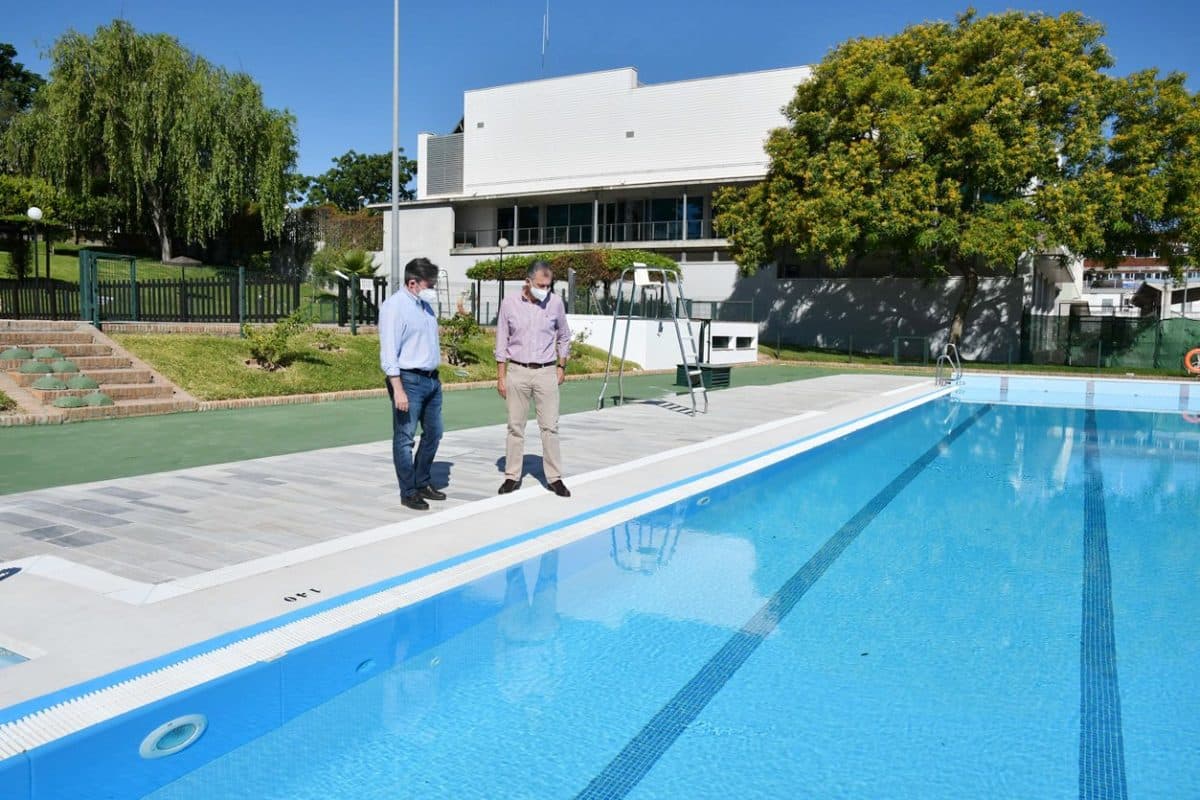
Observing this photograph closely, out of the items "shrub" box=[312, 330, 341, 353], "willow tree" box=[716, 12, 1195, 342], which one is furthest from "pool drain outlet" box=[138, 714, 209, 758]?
"willow tree" box=[716, 12, 1195, 342]

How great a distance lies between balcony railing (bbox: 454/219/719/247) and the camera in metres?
41.2

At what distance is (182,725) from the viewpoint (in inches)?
120

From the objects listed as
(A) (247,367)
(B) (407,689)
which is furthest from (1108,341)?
(B) (407,689)

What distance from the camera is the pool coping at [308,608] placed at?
9.37ft

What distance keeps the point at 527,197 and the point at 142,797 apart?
4213 cm

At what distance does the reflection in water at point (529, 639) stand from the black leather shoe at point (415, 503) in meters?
1.18

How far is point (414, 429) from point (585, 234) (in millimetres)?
38319

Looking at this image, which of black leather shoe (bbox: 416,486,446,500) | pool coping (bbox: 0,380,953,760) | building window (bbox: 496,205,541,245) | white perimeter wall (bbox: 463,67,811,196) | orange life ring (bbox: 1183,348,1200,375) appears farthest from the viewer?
building window (bbox: 496,205,541,245)

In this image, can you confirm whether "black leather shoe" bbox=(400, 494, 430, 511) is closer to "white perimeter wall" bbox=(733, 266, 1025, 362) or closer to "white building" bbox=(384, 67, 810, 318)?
"white perimeter wall" bbox=(733, 266, 1025, 362)

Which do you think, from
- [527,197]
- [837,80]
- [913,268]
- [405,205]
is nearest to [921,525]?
[837,80]

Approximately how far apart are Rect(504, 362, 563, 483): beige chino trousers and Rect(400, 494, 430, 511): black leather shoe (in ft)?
2.62

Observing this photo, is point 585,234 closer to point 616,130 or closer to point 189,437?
point 616,130

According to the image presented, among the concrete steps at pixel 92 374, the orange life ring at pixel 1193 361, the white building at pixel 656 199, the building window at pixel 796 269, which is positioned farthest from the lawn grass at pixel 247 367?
the building window at pixel 796 269

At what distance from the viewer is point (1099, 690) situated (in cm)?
388
